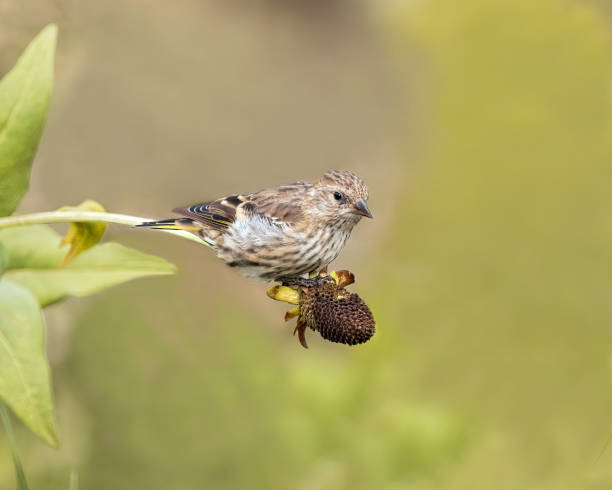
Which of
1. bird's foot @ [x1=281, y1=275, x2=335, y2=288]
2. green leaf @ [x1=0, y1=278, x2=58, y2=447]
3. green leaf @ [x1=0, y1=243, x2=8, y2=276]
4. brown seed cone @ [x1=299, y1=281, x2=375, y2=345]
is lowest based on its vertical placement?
green leaf @ [x1=0, y1=278, x2=58, y2=447]

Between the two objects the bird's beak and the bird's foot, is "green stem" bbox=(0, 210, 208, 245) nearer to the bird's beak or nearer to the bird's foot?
the bird's foot

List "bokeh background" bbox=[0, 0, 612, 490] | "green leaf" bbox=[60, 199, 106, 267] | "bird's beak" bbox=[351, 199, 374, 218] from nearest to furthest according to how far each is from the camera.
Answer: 1. "green leaf" bbox=[60, 199, 106, 267]
2. "bird's beak" bbox=[351, 199, 374, 218]
3. "bokeh background" bbox=[0, 0, 612, 490]

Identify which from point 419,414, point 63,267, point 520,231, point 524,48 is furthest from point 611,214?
point 63,267

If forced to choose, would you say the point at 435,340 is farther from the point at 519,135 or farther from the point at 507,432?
the point at 519,135

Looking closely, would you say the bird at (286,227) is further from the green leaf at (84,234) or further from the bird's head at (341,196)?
the green leaf at (84,234)

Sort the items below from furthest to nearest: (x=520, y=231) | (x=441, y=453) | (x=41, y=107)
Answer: (x=520, y=231), (x=441, y=453), (x=41, y=107)

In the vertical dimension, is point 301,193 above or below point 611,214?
below

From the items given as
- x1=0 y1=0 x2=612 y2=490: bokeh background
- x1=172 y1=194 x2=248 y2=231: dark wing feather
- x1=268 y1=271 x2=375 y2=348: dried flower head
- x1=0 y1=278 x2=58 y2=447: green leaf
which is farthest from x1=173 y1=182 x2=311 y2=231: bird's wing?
x1=0 y1=0 x2=612 y2=490: bokeh background
